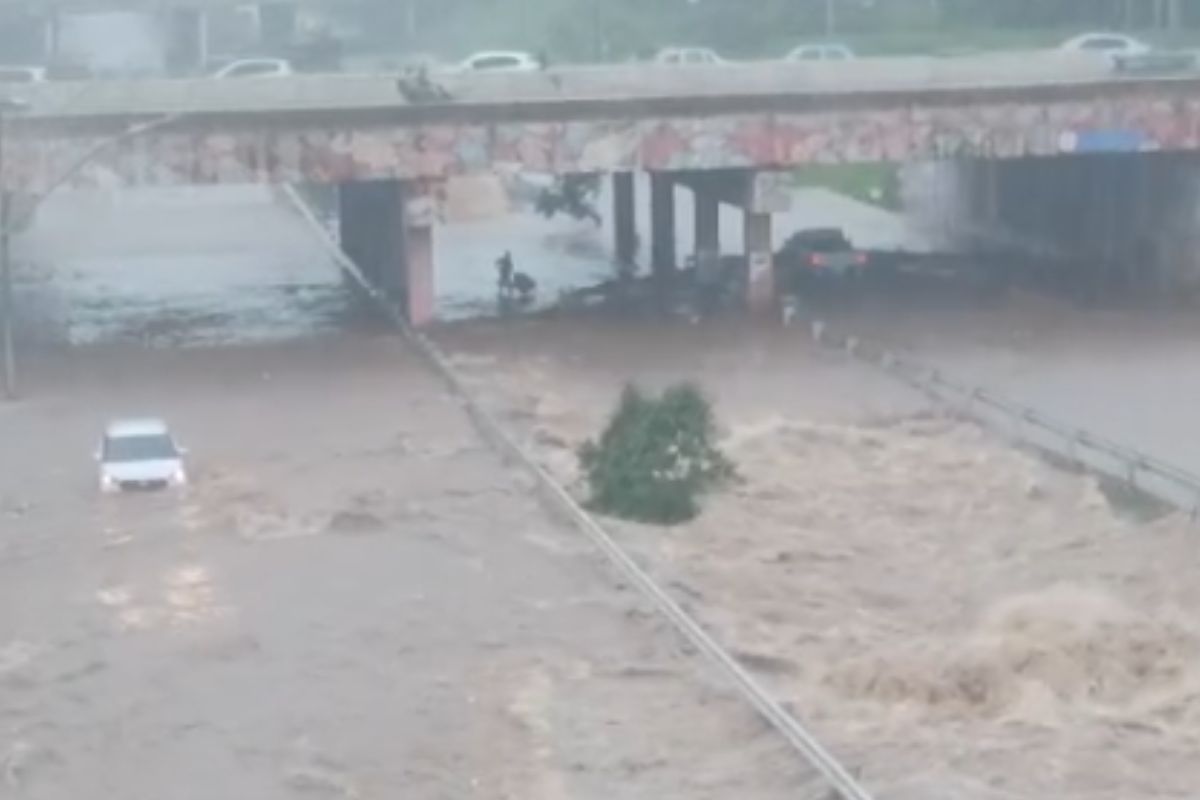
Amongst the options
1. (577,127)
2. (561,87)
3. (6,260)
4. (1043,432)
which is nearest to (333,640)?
(1043,432)

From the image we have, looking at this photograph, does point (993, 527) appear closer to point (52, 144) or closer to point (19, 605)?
point (19, 605)

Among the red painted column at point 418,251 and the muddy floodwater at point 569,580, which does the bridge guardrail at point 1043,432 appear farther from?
the red painted column at point 418,251

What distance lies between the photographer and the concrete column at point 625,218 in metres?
66.8

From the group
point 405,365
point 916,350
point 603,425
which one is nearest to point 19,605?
point 603,425

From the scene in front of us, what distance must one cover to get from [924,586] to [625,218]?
37928 mm

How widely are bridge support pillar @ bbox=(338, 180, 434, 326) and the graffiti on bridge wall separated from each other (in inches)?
42.3

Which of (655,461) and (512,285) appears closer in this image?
(655,461)

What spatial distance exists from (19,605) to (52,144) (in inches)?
775

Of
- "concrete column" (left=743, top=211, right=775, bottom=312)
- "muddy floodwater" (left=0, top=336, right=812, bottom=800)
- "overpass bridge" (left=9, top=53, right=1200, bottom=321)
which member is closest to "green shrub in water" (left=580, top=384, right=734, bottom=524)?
"muddy floodwater" (left=0, top=336, right=812, bottom=800)

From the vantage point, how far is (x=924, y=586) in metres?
30.1

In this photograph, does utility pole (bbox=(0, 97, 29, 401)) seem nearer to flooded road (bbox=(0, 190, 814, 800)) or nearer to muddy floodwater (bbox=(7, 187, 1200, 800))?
muddy floodwater (bbox=(7, 187, 1200, 800))

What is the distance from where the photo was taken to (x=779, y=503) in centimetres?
3516

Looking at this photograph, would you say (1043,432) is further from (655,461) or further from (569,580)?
(569,580)

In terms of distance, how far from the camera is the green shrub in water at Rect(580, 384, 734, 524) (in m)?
34.0
